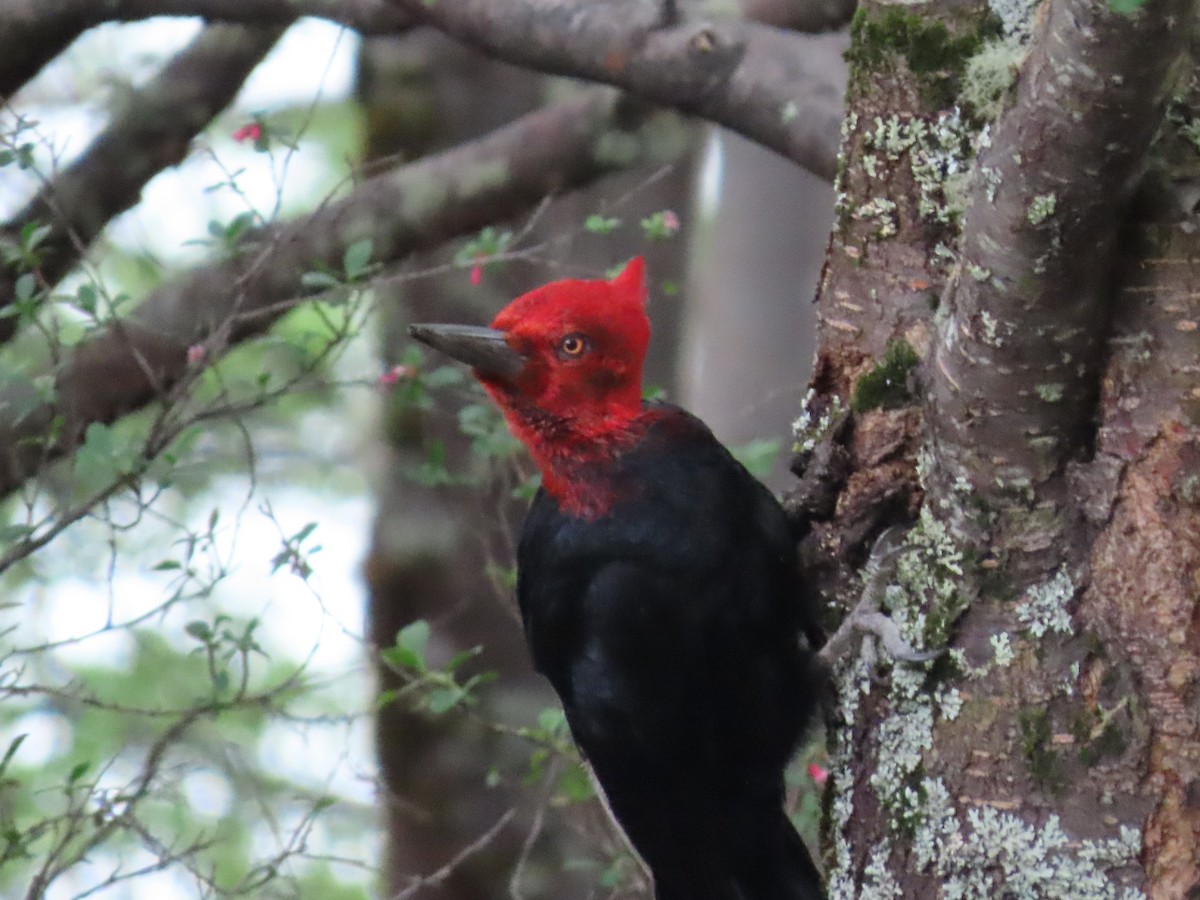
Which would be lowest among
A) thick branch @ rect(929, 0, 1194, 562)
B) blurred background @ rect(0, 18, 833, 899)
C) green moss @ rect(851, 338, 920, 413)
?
blurred background @ rect(0, 18, 833, 899)

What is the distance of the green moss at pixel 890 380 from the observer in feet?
6.21

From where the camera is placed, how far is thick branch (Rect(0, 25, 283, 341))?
119 inches

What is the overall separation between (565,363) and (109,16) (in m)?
1.44

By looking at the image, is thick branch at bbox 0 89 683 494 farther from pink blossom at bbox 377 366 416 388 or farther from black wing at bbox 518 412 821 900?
black wing at bbox 518 412 821 900

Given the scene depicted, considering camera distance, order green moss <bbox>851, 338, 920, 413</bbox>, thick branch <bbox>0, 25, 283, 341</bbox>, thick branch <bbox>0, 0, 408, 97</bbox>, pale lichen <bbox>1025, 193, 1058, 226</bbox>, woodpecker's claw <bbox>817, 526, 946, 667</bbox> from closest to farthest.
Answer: pale lichen <bbox>1025, 193, 1058, 226</bbox>
woodpecker's claw <bbox>817, 526, 946, 667</bbox>
green moss <bbox>851, 338, 920, 413</bbox>
thick branch <bbox>0, 0, 408, 97</bbox>
thick branch <bbox>0, 25, 283, 341</bbox>

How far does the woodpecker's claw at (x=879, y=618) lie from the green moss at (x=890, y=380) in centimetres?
17

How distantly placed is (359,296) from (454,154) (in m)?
0.93

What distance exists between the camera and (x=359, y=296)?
2.38 meters

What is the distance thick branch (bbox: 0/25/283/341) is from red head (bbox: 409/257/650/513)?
1.20m

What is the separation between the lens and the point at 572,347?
2.16 meters

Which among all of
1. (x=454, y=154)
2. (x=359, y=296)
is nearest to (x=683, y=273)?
(x=454, y=154)

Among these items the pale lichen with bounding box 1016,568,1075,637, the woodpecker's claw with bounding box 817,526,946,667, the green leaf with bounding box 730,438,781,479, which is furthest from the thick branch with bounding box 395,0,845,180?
the pale lichen with bounding box 1016,568,1075,637

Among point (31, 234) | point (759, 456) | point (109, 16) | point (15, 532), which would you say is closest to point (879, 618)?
point (759, 456)

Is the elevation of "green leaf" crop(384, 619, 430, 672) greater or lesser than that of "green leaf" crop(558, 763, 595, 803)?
greater
